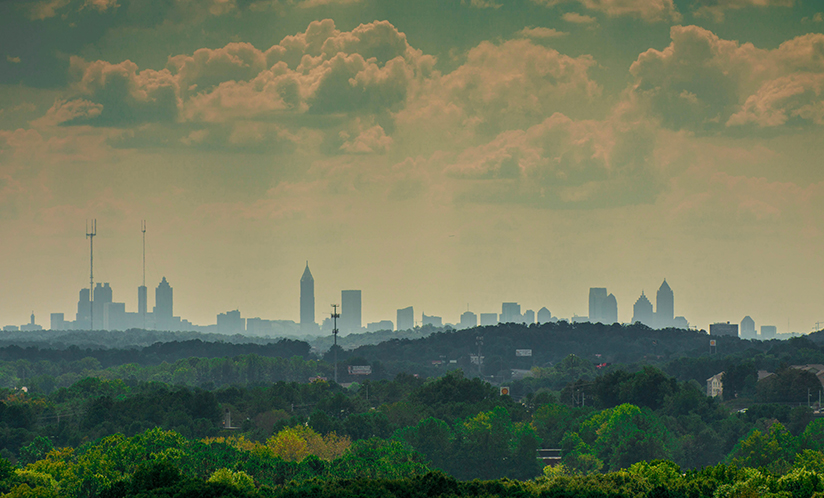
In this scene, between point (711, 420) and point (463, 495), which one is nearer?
point (463, 495)

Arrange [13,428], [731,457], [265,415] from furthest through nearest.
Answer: [265,415] < [13,428] < [731,457]

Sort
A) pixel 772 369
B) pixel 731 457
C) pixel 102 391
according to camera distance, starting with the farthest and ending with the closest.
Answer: pixel 772 369 < pixel 102 391 < pixel 731 457

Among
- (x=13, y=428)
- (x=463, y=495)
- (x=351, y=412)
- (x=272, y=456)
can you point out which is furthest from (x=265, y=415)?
(x=463, y=495)

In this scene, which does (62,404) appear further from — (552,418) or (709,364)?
(709,364)

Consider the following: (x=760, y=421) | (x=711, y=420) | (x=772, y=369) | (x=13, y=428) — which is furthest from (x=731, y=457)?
(x=772, y=369)

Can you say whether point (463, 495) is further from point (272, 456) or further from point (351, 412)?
point (351, 412)

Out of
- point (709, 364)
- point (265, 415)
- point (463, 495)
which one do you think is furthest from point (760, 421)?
point (709, 364)

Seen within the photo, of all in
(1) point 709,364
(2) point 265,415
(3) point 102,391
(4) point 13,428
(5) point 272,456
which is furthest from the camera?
(1) point 709,364

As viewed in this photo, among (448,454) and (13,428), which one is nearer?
(448,454)

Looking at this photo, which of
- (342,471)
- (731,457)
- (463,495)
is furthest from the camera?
(731,457)
